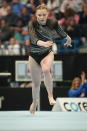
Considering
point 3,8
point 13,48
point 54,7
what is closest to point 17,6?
point 3,8

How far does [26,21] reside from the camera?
13.0 m

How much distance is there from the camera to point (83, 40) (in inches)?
472

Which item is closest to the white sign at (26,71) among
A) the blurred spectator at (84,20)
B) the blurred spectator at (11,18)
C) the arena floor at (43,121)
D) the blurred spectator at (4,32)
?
the blurred spectator at (84,20)

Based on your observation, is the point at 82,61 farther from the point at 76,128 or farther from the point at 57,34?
the point at 76,128

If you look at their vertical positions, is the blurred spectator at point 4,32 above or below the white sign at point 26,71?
above

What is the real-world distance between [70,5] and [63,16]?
369 millimetres

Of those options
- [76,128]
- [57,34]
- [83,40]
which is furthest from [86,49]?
[76,128]

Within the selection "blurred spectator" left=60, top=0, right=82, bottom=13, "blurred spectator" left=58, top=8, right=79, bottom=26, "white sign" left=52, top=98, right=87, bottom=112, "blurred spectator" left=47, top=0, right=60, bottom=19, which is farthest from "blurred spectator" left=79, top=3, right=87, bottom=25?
"white sign" left=52, top=98, right=87, bottom=112

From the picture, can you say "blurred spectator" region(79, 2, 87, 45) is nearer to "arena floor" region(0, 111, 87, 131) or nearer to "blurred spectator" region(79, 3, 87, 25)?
"blurred spectator" region(79, 3, 87, 25)

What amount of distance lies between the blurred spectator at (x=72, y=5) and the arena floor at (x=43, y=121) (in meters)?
5.62

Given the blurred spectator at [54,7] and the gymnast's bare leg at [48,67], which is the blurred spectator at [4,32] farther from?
the gymnast's bare leg at [48,67]

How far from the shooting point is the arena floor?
558 cm

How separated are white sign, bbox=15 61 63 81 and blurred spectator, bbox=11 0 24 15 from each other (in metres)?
2.98

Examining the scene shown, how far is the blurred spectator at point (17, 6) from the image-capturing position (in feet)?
Result: 44.5
